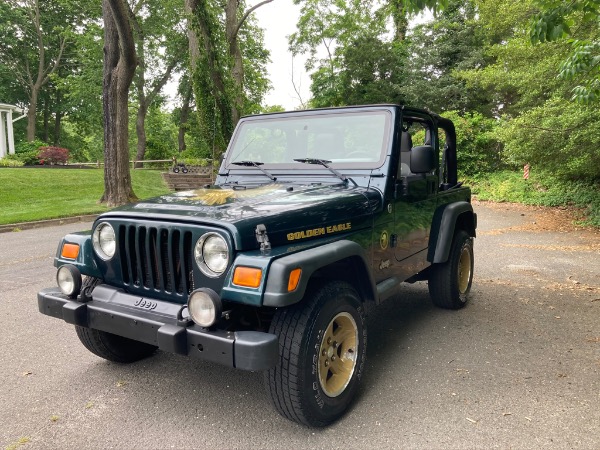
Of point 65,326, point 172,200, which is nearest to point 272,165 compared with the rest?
point 172,200

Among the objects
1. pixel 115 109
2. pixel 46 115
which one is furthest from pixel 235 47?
pixel 46 115

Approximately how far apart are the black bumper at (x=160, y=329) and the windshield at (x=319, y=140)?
1.67 meters

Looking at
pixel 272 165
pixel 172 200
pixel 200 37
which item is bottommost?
pixel 172 200

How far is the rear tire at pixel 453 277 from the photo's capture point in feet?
14.8

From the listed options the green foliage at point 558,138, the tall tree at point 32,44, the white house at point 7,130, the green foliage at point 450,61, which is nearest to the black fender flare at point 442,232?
the green foliage at point 558,138

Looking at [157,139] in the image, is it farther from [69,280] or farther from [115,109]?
[69,280]

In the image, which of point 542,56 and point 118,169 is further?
point 118,169

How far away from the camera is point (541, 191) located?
15133mm

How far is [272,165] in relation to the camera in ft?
12.4

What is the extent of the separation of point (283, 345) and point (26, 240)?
8426 mm

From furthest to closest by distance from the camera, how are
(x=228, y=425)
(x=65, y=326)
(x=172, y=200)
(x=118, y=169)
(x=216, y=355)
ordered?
(x=118, y=169) < (x=65, y=326) < (x=172, y=200) < (x=228, y=425) < (x=216, y=355)

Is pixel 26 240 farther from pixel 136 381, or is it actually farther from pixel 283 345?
pixel 283 345

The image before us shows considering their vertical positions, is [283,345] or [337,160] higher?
[337,160]

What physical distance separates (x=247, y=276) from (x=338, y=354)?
36.6 inches
